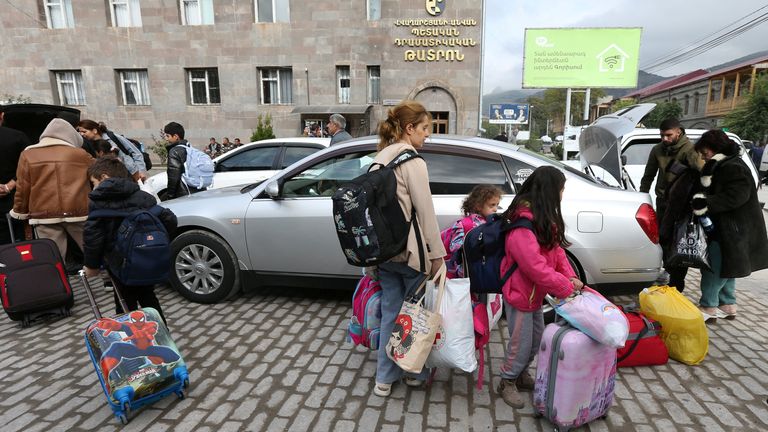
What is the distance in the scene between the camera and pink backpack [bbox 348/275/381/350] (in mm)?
2895

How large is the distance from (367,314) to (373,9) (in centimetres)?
1894

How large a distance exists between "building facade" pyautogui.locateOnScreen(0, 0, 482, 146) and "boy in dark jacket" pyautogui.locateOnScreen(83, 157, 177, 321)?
16.5 m

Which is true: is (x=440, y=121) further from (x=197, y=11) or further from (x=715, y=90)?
(x=715, y=90)

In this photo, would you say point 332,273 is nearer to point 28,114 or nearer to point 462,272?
point 462,272

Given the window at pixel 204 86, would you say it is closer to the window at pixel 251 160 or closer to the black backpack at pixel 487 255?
the window at pixel 251 160

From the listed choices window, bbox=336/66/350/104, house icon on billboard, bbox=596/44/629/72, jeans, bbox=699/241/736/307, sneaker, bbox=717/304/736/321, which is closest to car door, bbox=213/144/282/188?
jeans, bbox=699/241/736/307

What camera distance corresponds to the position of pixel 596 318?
221cm

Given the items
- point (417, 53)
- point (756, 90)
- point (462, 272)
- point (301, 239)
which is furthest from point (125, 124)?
point (756, 90)

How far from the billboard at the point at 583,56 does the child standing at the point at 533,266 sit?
20.2m

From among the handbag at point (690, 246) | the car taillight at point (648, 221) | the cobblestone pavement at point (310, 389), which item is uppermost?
the car taillight at point (648, 221)

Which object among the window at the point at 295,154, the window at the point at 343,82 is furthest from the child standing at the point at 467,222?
the window at the point at 343,82

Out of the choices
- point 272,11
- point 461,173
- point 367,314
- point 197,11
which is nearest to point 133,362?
point 367,314

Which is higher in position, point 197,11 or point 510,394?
point 197,11

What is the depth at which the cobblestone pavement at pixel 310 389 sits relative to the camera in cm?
260
